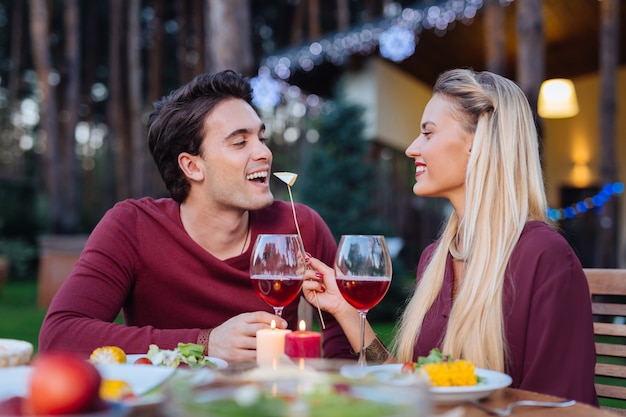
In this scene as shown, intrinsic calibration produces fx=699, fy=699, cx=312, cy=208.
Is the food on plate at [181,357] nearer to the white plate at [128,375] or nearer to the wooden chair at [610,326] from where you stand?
the white plate at [128,375]

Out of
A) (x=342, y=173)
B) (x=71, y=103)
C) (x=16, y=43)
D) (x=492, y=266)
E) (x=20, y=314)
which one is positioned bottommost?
(x=20, y=314)

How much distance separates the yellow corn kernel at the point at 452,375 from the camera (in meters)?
1.36

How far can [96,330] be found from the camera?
2.14 metres

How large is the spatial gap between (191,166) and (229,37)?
18.4 feet

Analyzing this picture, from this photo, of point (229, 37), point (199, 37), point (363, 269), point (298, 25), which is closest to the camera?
point (363, 269)

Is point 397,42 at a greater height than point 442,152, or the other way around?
point 397,42

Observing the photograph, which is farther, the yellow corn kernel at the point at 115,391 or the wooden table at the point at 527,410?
the wooden table at the point at 527,410

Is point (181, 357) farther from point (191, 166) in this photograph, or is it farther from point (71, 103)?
point (71, 103)

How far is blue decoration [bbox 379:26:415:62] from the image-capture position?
11312 mm

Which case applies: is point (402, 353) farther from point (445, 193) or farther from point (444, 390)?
point (444, 390)

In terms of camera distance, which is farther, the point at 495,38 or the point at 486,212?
the point at 495,38

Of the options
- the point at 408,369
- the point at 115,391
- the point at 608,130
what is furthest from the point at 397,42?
the point at 115,391

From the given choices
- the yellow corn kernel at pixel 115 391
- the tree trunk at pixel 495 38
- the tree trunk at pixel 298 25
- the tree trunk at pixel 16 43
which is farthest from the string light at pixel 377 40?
the tree trunk at pixel 16 43

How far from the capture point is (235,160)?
2.75 metres
